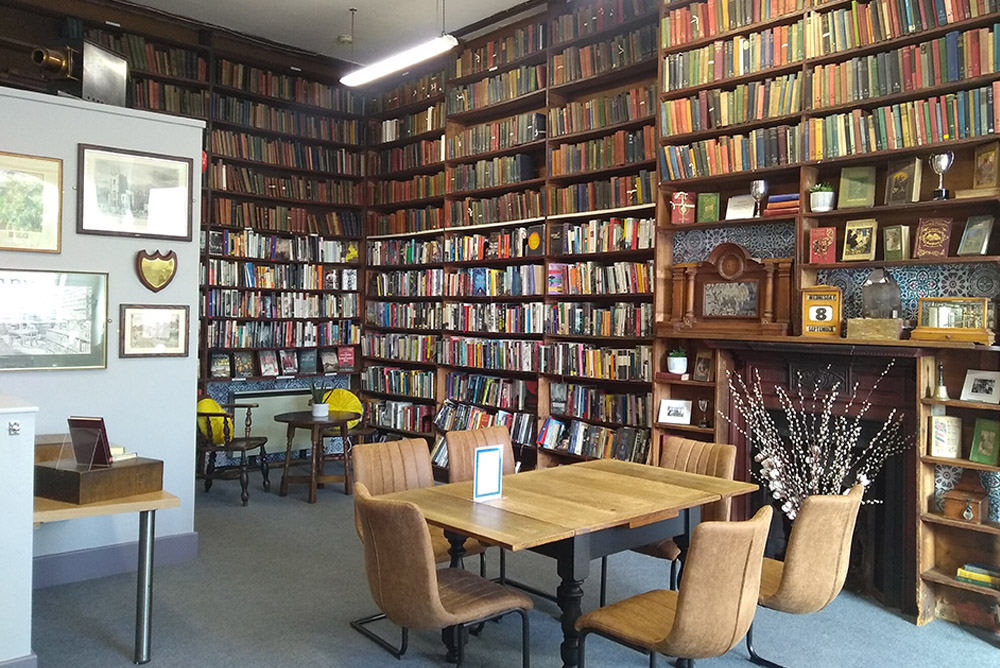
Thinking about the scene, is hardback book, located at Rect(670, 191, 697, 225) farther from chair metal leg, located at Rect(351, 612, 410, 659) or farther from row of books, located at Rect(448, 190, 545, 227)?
chair metal leg, located at Rect(351, 612, 410, 659)

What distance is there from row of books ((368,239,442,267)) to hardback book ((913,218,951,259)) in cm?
417

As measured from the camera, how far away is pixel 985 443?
12.3 ft

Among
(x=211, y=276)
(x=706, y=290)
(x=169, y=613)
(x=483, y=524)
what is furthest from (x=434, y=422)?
(x=483, y=524)

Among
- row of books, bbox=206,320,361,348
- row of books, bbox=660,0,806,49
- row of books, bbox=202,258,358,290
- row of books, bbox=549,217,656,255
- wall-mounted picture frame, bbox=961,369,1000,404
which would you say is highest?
row of books, bbox=660,0,806,49

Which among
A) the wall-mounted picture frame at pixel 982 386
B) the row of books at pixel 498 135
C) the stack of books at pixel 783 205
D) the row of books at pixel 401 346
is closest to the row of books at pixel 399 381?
the row of books at pixel 401 346

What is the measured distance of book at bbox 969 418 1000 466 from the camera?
3721mm

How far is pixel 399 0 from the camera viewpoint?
6266mm

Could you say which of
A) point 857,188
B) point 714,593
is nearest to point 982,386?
point 857,188

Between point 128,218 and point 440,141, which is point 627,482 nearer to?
point 128,218

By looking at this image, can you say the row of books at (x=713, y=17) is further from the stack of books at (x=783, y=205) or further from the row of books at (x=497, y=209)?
the row of books at (x=497, y=209)

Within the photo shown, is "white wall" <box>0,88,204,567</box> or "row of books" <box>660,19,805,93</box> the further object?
"row of books" <box>660,19,805,93</box>

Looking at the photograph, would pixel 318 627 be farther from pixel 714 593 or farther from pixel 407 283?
pixel 407 283

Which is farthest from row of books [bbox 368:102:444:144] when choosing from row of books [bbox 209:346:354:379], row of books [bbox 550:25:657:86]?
row of books [bbox 209:346:354:379]

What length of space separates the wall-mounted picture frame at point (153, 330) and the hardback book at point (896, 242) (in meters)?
4.05
